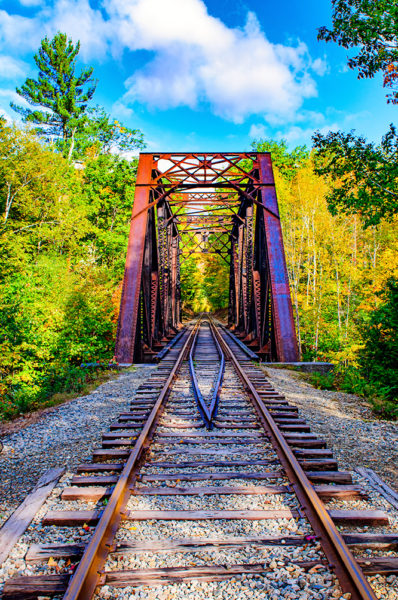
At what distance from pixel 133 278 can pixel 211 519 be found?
23.9 ft

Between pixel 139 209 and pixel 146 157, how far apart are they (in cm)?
196

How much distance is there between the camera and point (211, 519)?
250 centimetres

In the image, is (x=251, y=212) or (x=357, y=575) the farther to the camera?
(x=251, y=212)

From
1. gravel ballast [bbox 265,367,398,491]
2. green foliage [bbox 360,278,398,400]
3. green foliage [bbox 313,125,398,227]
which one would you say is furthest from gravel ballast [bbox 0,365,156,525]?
green foliage [bbox 313,125,398,227]

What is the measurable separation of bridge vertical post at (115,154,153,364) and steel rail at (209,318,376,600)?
5698 mm

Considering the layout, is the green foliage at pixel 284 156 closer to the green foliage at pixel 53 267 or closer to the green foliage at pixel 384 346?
the green foliage at pixel 53 267

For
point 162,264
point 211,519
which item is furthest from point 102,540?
point 162,264

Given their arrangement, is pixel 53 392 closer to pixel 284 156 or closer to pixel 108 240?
pixel 108 240

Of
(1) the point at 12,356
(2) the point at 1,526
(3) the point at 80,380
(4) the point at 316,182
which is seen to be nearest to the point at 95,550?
(2) the point at 1,526

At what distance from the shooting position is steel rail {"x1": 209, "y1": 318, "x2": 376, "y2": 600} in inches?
69.6

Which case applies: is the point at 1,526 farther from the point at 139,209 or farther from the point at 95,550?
the point at 139,209

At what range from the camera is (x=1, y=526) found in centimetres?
247

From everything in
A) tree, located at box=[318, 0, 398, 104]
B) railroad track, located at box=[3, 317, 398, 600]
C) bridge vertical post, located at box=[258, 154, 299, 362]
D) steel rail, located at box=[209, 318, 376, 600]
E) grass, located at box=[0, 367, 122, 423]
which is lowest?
grass, located at box=[0, 367, 122, 423]

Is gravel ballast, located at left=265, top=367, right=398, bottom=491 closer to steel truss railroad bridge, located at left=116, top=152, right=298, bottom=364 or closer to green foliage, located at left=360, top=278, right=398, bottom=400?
green foliage, located at left=360, top=278, right=398, bottom=400
